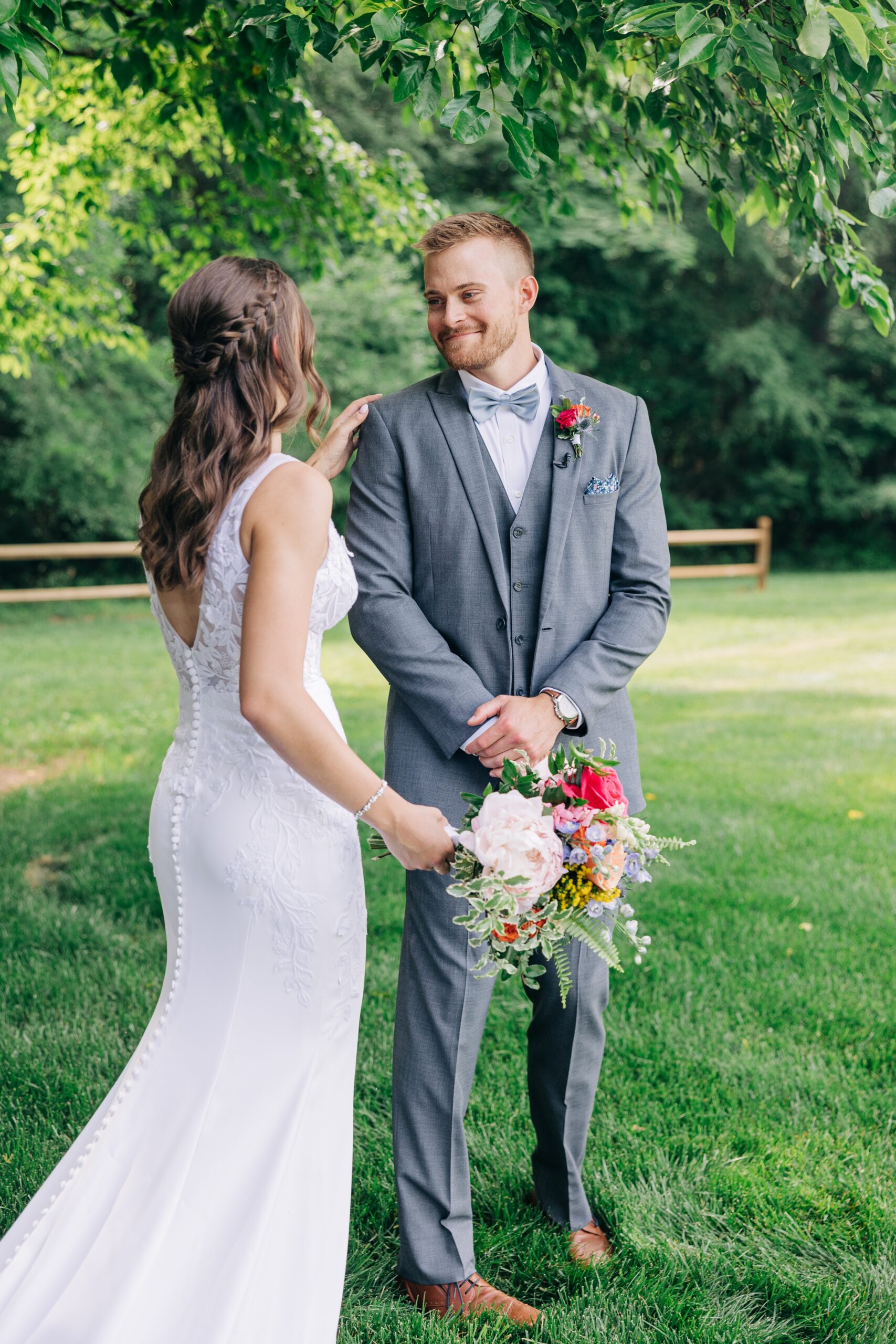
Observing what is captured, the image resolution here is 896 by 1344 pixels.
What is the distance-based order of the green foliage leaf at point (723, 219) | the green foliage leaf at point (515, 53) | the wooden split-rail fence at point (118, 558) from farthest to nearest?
1. the wooden split-rail fence at point (118, 558)
2. the green foliage leaf at point (723, 219)
3. the green foliage leaf at point (515, 53)

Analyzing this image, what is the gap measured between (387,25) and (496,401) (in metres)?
0.91

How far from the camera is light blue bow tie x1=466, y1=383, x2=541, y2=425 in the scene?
120 inches

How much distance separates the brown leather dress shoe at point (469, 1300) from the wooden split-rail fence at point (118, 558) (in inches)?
356

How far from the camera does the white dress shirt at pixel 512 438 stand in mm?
3066

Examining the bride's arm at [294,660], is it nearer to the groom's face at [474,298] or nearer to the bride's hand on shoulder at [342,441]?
the bride's hand on shoulder at [342,441]

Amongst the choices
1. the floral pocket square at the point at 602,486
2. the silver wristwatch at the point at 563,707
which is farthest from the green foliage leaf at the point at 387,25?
the silver wristwatch at the point at 563,707

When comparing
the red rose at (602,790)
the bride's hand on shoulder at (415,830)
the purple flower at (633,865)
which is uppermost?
the red rose at (602,790)

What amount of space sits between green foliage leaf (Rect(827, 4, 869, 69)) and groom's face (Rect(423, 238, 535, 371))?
0.98m

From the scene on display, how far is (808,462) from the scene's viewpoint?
27.8 metres

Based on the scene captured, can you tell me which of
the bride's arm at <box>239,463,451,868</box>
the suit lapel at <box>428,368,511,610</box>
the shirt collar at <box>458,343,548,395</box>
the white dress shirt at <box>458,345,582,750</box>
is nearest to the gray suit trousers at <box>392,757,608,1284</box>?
the suit lapel at <box>428,368,511,610</box>

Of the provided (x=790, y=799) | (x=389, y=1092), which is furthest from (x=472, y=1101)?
(x=790, y=799)

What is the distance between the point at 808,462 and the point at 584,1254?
1060 inches

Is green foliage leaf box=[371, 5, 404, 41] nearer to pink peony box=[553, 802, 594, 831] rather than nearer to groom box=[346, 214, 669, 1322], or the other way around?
groom box=[346, 214, 669, 1322]

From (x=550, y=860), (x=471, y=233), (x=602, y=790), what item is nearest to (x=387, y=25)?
(x=471, y=233)
